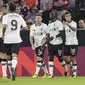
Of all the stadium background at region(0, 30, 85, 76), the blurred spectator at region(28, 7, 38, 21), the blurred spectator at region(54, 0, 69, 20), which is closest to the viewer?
the stadium background at region(0, 30, 85, 76)

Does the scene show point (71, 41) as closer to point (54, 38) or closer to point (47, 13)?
point (54, 38)

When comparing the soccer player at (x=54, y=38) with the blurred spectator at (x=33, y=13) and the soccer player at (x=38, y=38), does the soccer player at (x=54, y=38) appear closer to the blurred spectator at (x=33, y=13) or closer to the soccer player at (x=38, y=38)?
the soccer player at (x=38, y=38)

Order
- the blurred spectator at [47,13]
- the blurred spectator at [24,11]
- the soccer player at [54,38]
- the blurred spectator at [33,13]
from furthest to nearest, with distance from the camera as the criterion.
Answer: the blurred spectator at [24,11] < the blurred spectator at [33,13] < the blurred spectator at [47,13] < the soccer player at [54,38]

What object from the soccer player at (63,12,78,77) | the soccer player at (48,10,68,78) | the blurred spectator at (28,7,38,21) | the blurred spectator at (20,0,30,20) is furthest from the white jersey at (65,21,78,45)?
the blurred spectator at (20,0,30,20)

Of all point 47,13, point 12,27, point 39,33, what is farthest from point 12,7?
point 47,13

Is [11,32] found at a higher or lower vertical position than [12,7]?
lower

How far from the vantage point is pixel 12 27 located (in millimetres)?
17125

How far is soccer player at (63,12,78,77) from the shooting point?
737 inches

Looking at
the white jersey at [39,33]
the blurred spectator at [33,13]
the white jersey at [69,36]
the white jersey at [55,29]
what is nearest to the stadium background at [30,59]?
the white jersey at [69,36]

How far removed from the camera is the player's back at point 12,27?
17000 millimetres

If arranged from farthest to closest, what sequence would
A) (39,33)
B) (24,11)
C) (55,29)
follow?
(24,11) → (39,33) → (55,29)

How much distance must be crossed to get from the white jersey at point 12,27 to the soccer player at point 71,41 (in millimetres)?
2169

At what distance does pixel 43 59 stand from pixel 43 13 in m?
2.93

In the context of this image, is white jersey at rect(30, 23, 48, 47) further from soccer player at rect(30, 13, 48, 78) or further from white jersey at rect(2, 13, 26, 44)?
white jersey at rect(2, 13, 26, 44)
